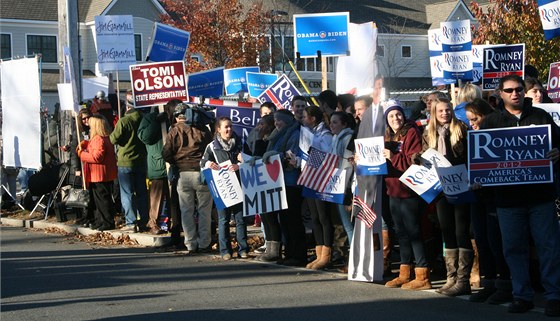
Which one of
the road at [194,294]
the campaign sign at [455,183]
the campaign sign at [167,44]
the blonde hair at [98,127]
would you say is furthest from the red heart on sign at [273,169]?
the campaign sign at [167,44]

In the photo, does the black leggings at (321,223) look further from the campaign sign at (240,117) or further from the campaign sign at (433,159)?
the campaign sign at (240,117)

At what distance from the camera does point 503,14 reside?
2820 cm

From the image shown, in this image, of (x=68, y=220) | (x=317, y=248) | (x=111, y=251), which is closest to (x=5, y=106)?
(x=68, y=220)

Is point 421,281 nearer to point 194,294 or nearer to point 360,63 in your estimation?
point 194,294

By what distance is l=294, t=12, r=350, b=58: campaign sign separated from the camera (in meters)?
16.1

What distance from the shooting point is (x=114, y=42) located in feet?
62.8

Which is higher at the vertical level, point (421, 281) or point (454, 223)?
point (454, 223)

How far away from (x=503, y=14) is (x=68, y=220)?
14.6 m

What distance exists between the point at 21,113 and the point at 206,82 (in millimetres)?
4318

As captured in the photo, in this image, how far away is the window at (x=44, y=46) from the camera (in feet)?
181

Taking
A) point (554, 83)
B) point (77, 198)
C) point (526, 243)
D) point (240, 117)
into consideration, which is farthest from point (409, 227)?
point (77, 198)

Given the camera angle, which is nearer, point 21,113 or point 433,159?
point 433,159

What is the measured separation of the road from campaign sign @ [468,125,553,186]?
1.22 metres

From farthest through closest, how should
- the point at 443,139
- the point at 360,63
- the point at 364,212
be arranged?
1. the point at 360,63
2. the point at 364,212
3. the point at 443,139
